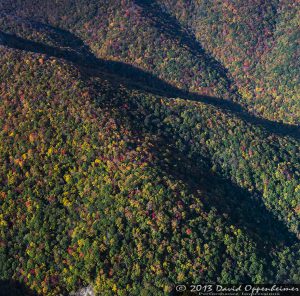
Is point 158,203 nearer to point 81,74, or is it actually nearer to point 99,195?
point 99,195

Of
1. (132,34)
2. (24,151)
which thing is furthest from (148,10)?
(24,151)

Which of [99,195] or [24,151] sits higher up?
[24,151]

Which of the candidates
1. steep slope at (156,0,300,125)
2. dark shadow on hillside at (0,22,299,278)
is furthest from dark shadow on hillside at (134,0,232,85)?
dark shadow on hillside at (0,22,299,278)

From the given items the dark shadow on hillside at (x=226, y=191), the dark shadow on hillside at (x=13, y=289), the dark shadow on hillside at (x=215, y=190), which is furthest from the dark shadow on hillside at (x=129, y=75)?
the dark shadow on hillside at (x=13, y=289)

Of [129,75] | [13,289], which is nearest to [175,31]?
[129,75]

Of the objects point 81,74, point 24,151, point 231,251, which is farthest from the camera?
point 81,74

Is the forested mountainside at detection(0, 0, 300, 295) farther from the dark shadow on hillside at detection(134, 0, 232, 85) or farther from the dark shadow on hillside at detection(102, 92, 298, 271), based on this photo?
the dark shadow on hillside at detection(134, 0, 232, 85)

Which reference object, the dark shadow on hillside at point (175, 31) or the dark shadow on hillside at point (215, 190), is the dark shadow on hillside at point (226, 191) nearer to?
the dark shadow on hillside at point (215, 190)
